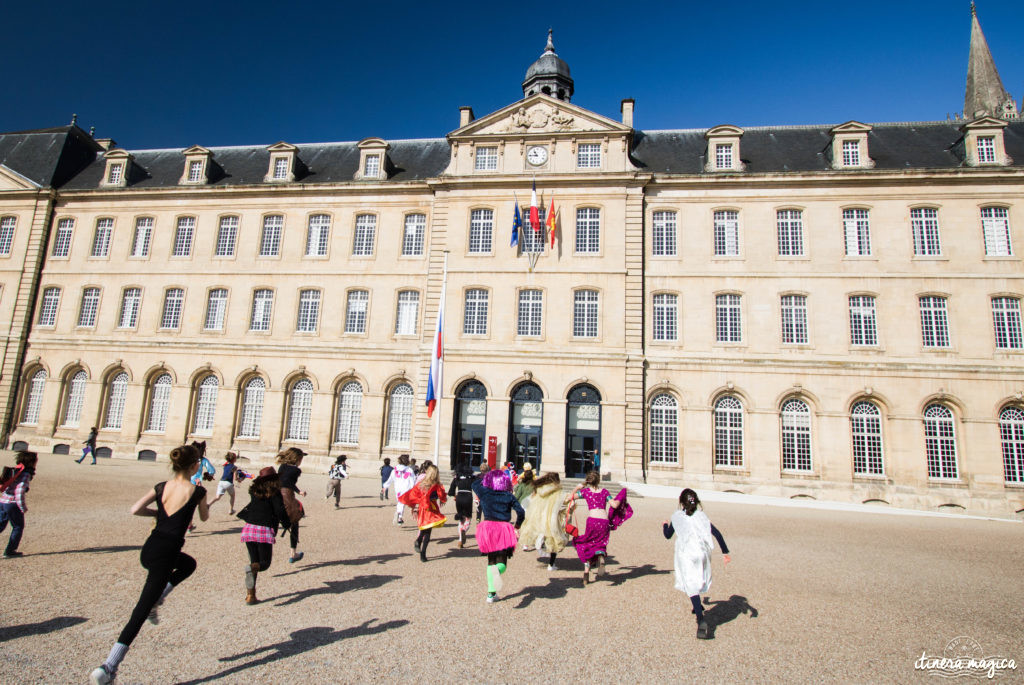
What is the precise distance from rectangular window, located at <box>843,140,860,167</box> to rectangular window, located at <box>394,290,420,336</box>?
63.6 ft

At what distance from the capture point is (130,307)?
1084 inches

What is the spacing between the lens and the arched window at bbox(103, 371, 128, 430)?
26.6 meters

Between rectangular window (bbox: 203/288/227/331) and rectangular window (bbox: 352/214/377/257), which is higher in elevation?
rectangular window (bbox: 352/214/377/257)

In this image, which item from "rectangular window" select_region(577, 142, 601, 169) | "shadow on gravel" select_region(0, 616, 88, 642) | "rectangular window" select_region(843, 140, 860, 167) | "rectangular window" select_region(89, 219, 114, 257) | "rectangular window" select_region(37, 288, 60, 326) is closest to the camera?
"shadow on gravel" select_region(0, 616, 88, 642)

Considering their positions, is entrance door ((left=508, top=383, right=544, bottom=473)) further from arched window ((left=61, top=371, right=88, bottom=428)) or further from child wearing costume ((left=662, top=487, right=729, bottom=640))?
arched window ((left=61, top=371, right=88, bottom=428))

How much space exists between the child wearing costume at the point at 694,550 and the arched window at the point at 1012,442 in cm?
2128

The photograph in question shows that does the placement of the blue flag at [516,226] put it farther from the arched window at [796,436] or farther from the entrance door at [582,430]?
the arched window at [796,436]

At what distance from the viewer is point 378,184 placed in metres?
26.4

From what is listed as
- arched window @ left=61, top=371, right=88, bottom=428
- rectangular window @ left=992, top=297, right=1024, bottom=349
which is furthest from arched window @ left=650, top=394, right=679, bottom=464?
arched window @ left=61, top=371, right=88, bottom=428

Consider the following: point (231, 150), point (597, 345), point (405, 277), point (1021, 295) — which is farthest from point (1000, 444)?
point (231, 150)

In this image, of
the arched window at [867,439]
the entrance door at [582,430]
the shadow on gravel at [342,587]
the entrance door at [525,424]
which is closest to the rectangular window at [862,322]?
the arched window at [867,439]

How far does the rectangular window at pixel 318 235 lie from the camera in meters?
26.6

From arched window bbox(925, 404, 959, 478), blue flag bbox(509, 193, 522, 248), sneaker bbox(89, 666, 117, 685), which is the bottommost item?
sneaker bbox(89, 666, 117, 685)

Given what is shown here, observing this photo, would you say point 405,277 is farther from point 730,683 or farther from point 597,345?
point 730,683
